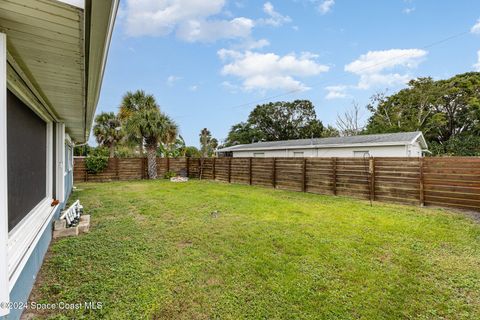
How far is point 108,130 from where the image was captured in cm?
2234

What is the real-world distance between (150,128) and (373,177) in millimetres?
Answer: 11745

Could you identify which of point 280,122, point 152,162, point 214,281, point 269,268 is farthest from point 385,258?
point 280,122

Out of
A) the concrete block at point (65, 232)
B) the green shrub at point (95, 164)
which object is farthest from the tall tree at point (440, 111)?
the concrete block at point (65, 232)

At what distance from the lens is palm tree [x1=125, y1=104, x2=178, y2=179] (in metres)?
14.2

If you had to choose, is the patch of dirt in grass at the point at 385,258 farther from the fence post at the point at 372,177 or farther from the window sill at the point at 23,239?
the fence post at the point at 372,177

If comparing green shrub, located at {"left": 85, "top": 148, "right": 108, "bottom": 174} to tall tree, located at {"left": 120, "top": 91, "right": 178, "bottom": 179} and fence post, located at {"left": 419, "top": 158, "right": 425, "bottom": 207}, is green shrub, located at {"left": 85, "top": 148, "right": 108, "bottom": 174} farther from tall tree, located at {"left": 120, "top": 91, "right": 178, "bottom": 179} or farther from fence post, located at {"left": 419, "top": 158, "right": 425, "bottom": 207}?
fence post, located at {"left": 419, "top": 158, "right": 425, "bottom": 207}

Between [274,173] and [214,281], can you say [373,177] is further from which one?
[214,281]

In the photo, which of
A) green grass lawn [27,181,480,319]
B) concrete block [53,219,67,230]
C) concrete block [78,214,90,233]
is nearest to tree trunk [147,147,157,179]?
green grass lawn [27,181,480,319]

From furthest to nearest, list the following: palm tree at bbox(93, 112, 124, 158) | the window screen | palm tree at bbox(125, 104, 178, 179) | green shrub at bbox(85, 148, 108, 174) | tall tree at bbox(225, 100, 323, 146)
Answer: tall tree at bbox(225, 100, 323, 146), palm tree at bbox(93, 112, 124, 158), green shrub at bbox(85, 148, 108, 174), palm tree at bbox(125, 104, 178, 179), the window screen

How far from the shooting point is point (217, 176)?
1513 cm

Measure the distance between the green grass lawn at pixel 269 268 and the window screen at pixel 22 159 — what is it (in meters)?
0.92

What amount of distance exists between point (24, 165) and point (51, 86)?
1020 millimetres

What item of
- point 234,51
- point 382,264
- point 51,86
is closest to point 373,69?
point 234,51

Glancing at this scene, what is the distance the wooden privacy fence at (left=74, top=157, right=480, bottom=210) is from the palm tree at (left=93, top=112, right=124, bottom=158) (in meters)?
8.42
